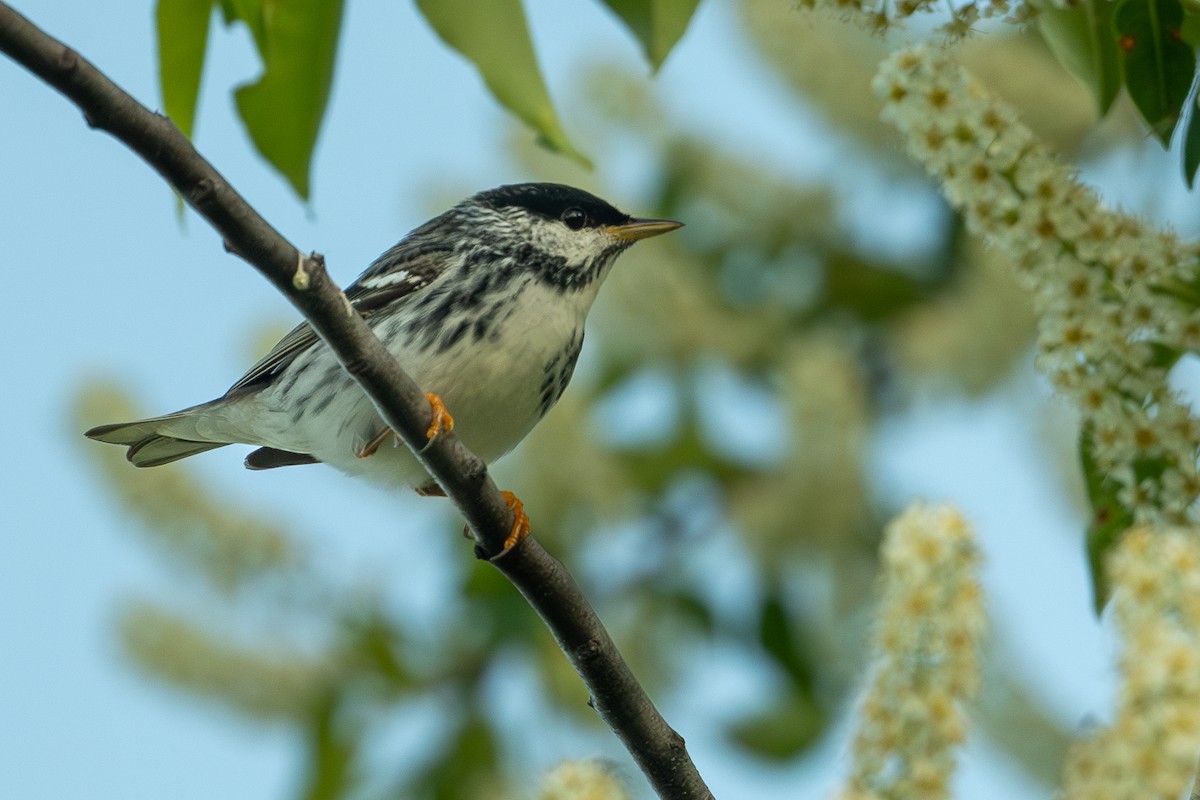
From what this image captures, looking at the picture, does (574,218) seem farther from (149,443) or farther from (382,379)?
(382,379)

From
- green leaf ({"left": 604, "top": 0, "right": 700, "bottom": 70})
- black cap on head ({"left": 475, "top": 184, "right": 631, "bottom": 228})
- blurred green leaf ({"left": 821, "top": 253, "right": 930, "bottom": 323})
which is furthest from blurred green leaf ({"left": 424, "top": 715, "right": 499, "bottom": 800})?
green leaf ({"left": 604, "top": 0, "right": 700, "bottom": 70})

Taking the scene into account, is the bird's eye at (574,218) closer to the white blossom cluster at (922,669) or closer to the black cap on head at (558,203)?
the black cap on head at (558,203)

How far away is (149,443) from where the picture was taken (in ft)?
13.8

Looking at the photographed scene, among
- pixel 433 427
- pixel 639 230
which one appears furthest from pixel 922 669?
pixel 639 230

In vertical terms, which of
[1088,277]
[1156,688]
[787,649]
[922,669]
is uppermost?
[787,649]

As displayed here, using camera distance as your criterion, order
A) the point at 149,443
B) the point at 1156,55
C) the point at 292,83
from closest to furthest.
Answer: the point at 1156,55
the point at 292,83
the point at 149,443

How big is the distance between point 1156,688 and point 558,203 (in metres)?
2.46

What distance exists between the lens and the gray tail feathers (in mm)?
4105

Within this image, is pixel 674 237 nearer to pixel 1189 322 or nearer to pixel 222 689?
pixel 222 689

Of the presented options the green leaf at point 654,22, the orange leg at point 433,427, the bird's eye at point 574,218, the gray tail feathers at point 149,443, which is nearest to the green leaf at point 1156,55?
the green leaf at point 654,22

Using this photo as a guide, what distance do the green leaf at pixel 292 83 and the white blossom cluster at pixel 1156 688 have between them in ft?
4.77

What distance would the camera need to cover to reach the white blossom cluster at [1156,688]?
1.78 m

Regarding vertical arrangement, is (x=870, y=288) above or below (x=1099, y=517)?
above

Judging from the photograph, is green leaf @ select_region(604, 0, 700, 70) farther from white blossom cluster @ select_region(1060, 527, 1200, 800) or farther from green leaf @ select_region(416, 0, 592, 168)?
white blossom cluster @ select_region(1060, 527, 1200, 800)
